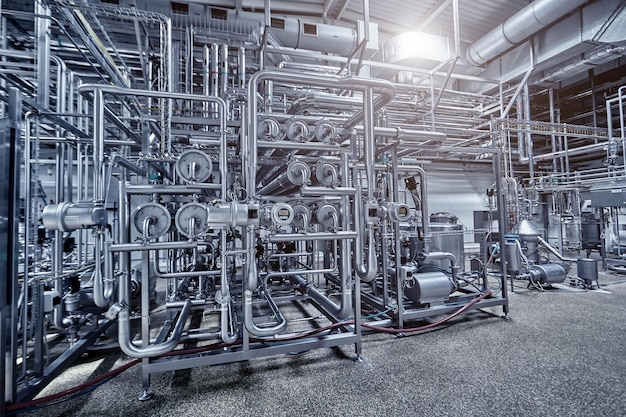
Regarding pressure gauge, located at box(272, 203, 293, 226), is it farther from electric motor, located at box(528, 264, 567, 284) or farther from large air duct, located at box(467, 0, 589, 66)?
large air duct, located at box(467, 0, 589, 66)

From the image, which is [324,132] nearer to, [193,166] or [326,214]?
[326,214]

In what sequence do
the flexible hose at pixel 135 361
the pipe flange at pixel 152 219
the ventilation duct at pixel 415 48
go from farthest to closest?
the ventilation duct at pixel 415 48, the pipe flange at pixel 152 219, the flexible hose at pixel 135 361

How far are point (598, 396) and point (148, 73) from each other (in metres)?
4.77

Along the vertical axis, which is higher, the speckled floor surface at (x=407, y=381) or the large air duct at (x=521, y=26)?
the large air duct at (x=521, y=26)

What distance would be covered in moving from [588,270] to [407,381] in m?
3.87

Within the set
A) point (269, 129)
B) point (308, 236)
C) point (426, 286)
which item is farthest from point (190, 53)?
point (426, 286)

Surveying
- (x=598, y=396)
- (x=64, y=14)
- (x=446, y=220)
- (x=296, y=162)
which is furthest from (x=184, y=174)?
(x=446, y=220)

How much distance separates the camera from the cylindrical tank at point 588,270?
392 cm

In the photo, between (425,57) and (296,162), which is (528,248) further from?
(296,162)

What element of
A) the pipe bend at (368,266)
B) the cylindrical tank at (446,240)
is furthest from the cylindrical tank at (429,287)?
the pipe bend at (368,266)

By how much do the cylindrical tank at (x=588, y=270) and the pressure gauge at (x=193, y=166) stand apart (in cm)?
506

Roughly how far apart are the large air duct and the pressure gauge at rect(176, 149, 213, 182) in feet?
16.5

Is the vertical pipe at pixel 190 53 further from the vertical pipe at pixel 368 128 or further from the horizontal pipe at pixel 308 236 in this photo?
the horizontal pipe at pixel 308 236

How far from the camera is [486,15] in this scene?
4.91 m
